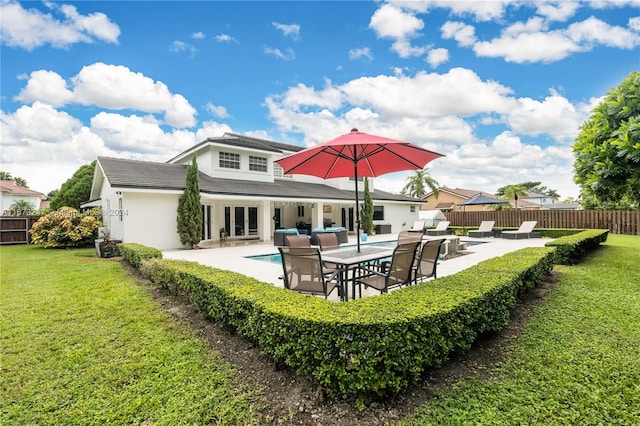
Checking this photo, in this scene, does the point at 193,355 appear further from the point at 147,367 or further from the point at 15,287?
the point at 15,287

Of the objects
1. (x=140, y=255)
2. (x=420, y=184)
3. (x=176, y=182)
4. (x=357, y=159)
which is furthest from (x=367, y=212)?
(x=420, y=184)

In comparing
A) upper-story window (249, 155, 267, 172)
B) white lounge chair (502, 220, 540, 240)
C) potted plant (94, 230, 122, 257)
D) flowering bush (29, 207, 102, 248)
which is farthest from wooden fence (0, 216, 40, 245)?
white lounge chair (502, 220, 540, 240)

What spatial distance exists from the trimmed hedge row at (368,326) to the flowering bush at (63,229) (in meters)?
17.1

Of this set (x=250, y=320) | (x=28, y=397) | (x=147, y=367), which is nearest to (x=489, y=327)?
(x=250, y=320)

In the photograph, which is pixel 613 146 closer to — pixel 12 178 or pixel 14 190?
pixel 14 190

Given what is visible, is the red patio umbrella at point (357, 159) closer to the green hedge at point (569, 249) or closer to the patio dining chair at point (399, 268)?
the patio dining chair at point (399, 268)

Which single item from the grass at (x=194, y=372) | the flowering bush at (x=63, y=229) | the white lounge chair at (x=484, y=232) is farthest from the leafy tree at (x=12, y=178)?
the white lounge chair at (x=484, y=232)

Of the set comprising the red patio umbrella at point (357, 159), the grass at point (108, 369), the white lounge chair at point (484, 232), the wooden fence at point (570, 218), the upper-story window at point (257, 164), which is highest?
the upper-story window at point (257, 164)

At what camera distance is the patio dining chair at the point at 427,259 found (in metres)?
5.79

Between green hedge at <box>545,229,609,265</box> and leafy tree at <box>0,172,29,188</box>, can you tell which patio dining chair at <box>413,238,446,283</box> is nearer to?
green hedge at <box>545,229,609,265</box>

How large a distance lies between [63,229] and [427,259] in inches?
774

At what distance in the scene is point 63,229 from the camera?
1692 cm

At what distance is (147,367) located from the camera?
11.8ft

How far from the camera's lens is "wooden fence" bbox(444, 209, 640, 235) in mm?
21781
